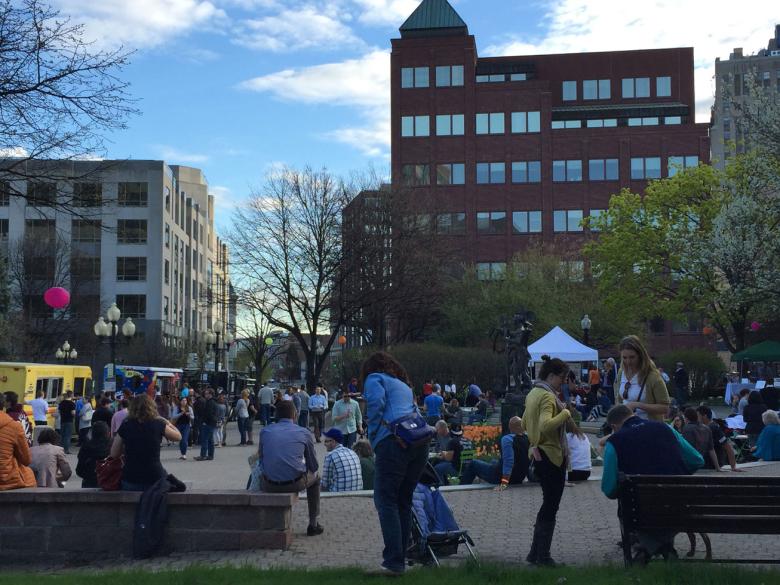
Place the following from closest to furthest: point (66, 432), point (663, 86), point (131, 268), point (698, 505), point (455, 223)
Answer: point (698, 505)
point (66, 432)
point (455, 223)
point (663, 86)
point (131, 268)

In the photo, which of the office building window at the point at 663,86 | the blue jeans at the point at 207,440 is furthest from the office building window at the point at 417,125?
the blue jeans at the point at 207,440

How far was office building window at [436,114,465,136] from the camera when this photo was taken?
7225 centimetres

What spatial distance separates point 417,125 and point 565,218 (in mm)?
13617

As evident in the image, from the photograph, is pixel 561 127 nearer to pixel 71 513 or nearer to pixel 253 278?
pixel 253 278

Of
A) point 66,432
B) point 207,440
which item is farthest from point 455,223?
point 207,440

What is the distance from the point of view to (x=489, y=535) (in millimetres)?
9930

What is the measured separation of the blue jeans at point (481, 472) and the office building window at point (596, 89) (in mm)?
69649

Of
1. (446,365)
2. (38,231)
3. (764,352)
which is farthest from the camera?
(38,231)

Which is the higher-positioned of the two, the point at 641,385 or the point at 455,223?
the point at 455,223

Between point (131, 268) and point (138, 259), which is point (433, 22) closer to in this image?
point (138, 259)

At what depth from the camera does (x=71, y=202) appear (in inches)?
495

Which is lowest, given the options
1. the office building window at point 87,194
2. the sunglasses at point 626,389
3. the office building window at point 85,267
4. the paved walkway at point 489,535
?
the paved walkway at point 489,535

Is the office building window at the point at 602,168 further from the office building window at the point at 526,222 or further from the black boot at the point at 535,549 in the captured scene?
the black boot at the point at 535,549

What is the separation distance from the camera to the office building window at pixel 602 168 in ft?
238
